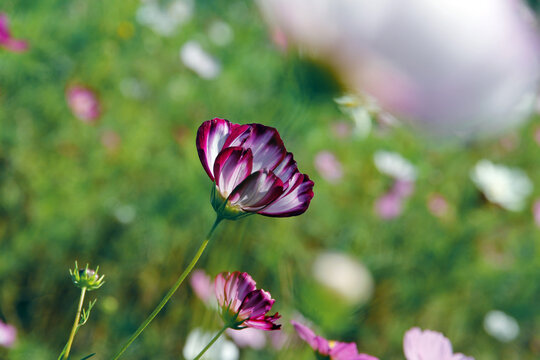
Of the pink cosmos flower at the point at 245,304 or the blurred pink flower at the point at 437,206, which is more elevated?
the pink cosmos flower at the point at 245,304

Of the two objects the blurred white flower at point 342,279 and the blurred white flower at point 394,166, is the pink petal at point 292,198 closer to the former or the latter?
the blurred white flower at point 342,279

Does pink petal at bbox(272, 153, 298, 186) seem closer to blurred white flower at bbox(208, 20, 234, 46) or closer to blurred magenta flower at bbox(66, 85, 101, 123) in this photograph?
blurred magenta flower at bbox(66, 85, 101, 123)

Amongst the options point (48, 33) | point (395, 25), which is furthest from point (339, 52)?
point (48, 33)

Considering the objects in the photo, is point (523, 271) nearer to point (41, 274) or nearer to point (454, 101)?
point (41, 274)

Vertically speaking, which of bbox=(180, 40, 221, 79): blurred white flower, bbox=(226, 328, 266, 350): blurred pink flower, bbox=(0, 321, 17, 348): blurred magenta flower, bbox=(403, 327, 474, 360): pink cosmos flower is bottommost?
bbox=(180, 40, 221, 79): blurred white flower

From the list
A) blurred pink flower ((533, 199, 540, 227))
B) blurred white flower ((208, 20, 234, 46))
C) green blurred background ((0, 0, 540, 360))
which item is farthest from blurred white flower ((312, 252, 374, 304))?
blurred white flower ((208, 20, 234, 46))

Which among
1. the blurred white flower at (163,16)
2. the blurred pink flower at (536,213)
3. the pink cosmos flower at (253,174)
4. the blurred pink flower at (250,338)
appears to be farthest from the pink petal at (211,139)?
the blurred pink flower at (536,213)
